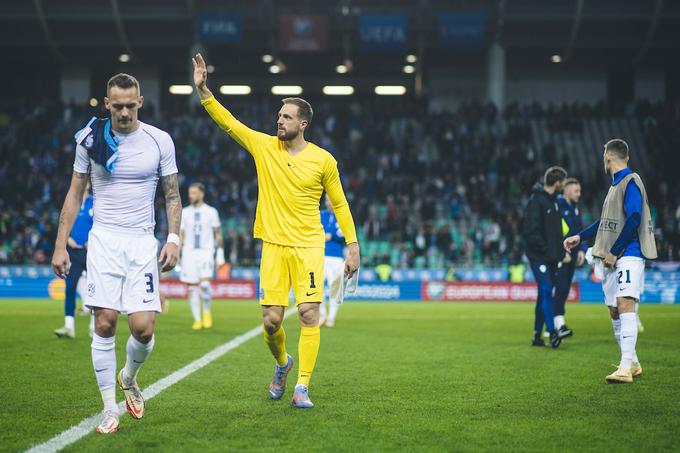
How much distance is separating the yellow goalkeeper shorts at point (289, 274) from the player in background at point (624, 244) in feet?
10.5

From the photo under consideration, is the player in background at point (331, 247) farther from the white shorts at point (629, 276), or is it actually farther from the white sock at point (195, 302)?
the white shorts at point (629, 276)

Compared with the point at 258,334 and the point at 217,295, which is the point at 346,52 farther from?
the point at 258,334

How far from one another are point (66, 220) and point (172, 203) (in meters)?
0.78

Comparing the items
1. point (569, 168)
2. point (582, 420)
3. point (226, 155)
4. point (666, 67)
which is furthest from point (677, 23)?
point (582, 420)

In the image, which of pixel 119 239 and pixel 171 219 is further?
pixel 171 219

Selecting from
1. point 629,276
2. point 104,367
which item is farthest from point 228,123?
point 629,276

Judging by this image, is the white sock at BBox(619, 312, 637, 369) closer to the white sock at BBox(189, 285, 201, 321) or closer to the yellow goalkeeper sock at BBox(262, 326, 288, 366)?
the yellow goalkeeper sock at BBox(262, 326, 288, 366)

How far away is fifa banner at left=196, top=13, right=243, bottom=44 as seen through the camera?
35688 millimetres

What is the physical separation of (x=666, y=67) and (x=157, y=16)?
24.9 metres

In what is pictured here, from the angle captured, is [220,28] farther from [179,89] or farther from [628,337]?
[628,337]

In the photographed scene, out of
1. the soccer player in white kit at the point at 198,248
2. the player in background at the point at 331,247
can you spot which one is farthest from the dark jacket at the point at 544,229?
the soccer player in white kit at the point at 198,248

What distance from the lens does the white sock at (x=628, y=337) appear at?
848cm

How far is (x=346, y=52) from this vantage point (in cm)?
3881

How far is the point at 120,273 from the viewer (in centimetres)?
594
